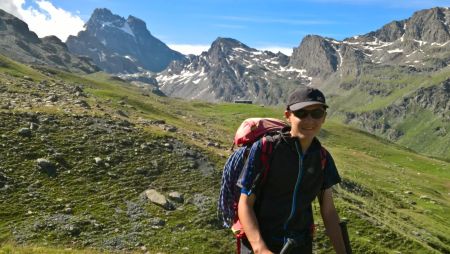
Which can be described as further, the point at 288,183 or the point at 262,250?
the point at 288,183

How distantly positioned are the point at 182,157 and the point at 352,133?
169321mm

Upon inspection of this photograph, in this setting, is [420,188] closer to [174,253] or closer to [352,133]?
[174,253]

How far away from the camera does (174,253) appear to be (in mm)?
24688

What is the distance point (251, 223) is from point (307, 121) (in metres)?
1.90

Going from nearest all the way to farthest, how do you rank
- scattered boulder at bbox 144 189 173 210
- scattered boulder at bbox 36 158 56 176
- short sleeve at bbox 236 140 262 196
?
1. short sleeve at bbox 236 140 262 196
2. scattered boulder at bbox 144 189 173 210
3. scattered boulder at bbox 36 158 56 176

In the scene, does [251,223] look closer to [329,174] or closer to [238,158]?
[238,158]

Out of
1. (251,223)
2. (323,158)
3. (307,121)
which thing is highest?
(307,121)

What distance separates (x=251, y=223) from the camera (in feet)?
25.5

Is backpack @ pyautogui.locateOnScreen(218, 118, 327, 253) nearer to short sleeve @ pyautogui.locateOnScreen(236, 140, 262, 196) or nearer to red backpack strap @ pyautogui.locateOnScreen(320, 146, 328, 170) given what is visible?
red backpack strap @ pyautogui.locateOnScreen(320, 146, 328, 170)

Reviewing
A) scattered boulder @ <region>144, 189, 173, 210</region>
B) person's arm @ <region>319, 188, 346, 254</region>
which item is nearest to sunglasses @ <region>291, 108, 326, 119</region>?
person's arm @ <region>319, 188, 346, 254</region>

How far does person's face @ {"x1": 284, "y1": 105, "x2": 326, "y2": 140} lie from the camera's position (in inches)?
310

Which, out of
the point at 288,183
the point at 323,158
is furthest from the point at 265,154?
the point at 323,158

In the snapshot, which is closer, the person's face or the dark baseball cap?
the dark baseball cap

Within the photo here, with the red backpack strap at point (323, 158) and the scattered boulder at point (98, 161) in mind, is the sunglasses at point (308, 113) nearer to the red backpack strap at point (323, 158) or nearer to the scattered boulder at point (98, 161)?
the red backpack strap at point (323, 158)
